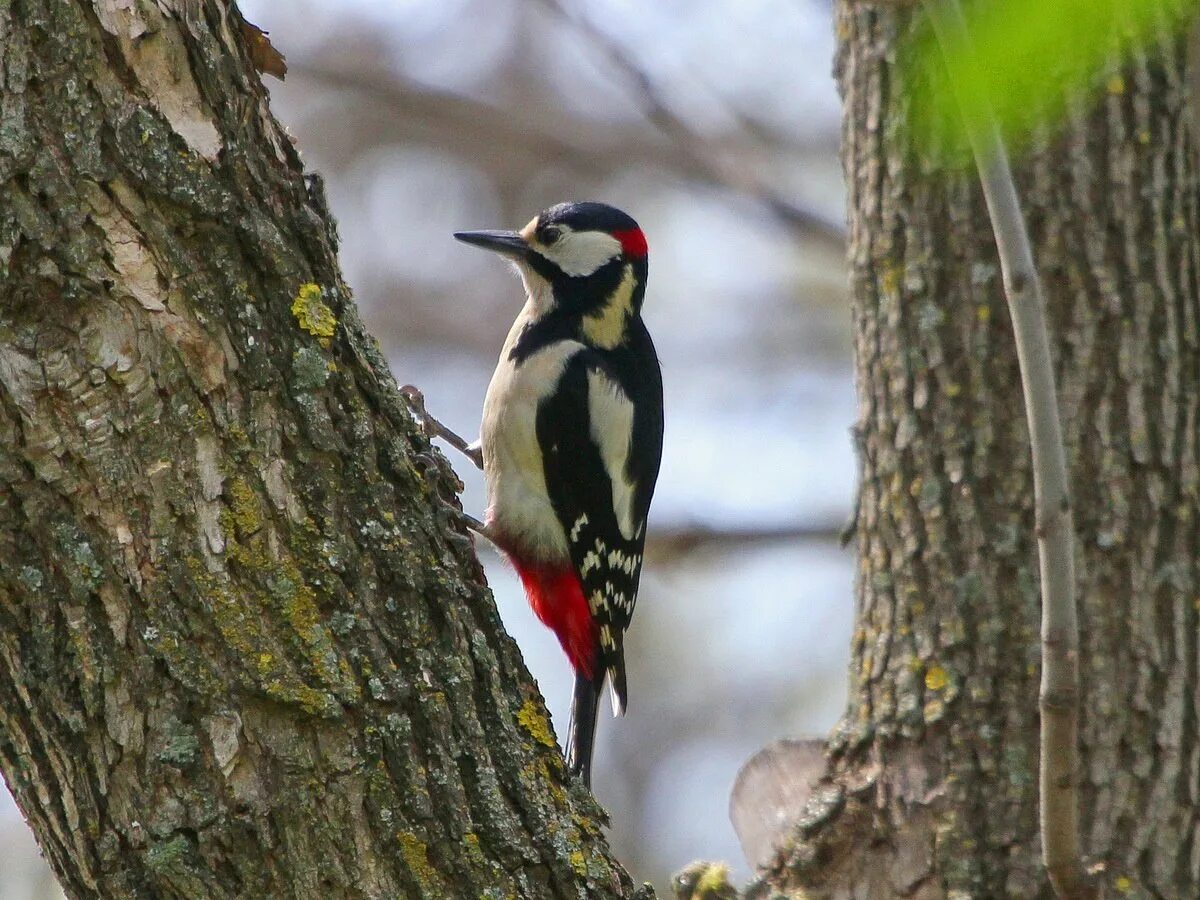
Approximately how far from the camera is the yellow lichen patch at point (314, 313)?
2.10 m

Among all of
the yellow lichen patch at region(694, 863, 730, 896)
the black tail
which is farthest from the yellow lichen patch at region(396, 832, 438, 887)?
the black tail

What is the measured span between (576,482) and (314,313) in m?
1.86

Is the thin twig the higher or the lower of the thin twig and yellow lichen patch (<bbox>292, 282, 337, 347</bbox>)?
the lower

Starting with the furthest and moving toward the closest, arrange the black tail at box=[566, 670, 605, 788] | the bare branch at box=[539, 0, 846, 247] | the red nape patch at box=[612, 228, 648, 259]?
1. the bare branch at box=[539, 0, 846, 247]
2. the red nape patch at box=[612, 228, 648, 259]
3. the black tail at box=[566, 670, 605, 788]

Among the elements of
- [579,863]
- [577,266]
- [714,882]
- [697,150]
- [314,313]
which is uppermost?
[697,150]

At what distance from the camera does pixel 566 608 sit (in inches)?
155

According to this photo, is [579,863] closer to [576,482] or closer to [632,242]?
[576,482]

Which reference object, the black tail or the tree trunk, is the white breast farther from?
the tree trunk

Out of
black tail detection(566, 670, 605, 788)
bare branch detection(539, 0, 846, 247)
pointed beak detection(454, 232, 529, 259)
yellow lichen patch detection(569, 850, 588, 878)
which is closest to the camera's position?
yellow lichen patch detection(569, 850, 588, 878)

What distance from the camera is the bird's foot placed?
3.41 m

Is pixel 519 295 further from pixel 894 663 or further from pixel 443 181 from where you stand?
pixel 894 663

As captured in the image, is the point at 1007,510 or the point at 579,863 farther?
the point at 1007,510

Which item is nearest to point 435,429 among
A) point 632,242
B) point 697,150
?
point 632,242

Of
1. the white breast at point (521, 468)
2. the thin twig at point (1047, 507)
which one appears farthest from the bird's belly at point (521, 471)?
the thin twig at point (1047, 507)
